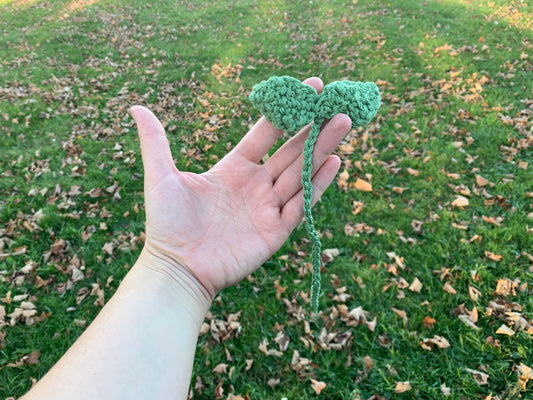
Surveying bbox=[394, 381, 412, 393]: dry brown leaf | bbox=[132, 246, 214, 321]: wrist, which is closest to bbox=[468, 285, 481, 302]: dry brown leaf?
bbox=[394, 381, 412, 393]: dry brown leaf

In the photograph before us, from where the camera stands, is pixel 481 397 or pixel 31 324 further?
pixel 31 324

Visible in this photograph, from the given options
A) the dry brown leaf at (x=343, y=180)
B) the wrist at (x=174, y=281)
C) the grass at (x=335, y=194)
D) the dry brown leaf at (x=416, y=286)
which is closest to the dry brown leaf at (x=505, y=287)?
the grass at (x=335, y=194)

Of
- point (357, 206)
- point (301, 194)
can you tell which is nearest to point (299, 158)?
point (301, 194)

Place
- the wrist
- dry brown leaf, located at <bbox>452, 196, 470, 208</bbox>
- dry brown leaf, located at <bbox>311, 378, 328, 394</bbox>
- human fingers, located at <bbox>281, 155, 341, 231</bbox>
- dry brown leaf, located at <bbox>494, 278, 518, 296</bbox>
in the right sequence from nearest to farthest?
the wrist < human fingers, located at <bbox>281, 155, 341, 231</bbox> < dry brown leaf, located at <bbox>311, 378, 328, 394</bbox> < dry brown leaf, located at <bbox>494, 278, 518, 296</bbox> < dry brown leaf, located at <bbox>452, 196, 470, 208</bbox>

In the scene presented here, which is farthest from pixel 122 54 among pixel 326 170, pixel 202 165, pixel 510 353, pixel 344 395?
pixel 510 353

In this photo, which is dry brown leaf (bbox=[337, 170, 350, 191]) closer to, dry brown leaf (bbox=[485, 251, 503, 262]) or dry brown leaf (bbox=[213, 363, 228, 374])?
dry brown leaf (bbox=[485, 251, 503, 262])

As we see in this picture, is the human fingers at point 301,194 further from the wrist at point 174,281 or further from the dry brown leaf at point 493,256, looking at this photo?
the dry brown leaf at point 493,256

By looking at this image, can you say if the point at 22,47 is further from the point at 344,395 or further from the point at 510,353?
the point at 510,353
